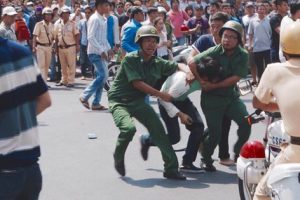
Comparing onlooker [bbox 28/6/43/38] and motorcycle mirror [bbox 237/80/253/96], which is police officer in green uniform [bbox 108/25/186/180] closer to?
motorcycle mirror [bbox 237/80/253/96]

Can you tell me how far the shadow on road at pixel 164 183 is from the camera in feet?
24.3

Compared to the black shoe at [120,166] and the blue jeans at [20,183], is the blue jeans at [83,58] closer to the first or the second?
the black shoe at [120,166]

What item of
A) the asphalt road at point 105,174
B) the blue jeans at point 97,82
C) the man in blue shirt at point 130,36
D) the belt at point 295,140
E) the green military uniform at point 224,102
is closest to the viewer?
the belt at point 295,140

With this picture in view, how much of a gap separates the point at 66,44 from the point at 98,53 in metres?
3.31

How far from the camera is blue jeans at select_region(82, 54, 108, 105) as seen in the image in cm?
1237

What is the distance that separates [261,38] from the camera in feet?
49.0

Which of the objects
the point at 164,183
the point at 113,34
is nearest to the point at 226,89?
the point at 164,183

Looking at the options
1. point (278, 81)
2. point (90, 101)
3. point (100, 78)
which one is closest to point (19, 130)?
point (278, 81)

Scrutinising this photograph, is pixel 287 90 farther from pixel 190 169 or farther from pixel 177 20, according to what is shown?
pixel 177 20

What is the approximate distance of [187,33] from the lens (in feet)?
60.7

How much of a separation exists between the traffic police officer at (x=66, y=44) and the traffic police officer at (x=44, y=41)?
17 centimetres

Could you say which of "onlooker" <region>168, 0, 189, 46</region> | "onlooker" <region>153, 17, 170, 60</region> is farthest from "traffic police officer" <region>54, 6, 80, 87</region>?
"onlooker" <region>168, 0, 189, 46</region>

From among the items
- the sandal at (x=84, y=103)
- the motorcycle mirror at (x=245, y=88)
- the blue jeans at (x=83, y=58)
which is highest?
the motorcycle mirror at (x=245, y=88)

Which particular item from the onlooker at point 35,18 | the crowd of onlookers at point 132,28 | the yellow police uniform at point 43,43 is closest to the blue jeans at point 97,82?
the crowd of onlookers at point 132,28
